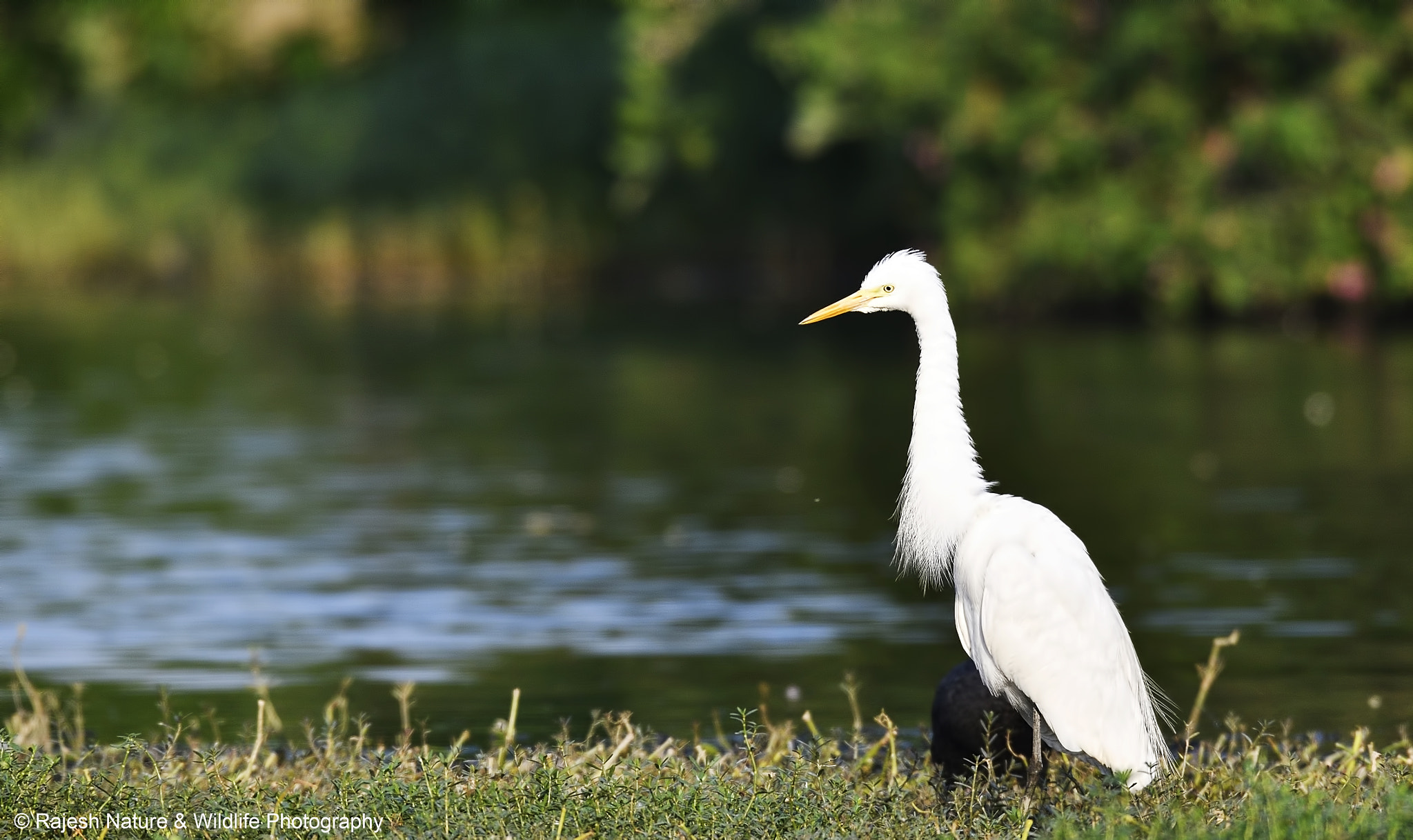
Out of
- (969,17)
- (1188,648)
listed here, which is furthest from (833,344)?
(1188,648)

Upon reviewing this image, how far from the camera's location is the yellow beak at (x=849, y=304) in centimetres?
755

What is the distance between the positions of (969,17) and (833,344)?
516cm

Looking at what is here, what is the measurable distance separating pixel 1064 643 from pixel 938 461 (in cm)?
76

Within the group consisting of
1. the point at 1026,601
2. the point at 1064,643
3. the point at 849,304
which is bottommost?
the point at 1064,643

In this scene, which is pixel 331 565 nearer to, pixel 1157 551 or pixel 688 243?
pixel 1157 551

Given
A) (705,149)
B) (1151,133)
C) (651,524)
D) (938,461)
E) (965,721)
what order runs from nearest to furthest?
(938,461) → (965,721) → (651,524) → (1151,133) → (705,149)

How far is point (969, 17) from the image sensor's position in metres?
32.7

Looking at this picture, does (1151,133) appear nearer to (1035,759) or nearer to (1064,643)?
(1064,643)

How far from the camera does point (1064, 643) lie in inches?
284

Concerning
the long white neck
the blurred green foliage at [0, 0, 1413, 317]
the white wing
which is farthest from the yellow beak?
the blurred green foliage at [0, 0, 1413, 317]

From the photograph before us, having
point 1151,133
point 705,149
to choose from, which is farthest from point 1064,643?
point 705,149

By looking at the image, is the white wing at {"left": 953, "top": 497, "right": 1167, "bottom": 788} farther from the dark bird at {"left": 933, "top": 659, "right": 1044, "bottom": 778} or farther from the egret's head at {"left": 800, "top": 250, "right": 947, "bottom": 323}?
the egret's head at {"left": 800, "top": 250, "right": 947, "bottom": 323}

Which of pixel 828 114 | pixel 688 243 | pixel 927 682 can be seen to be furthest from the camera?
pixel 688 243

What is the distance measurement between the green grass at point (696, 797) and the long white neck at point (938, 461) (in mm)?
753
